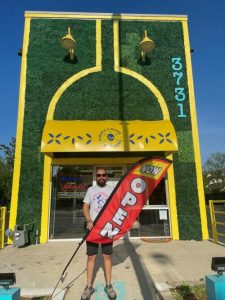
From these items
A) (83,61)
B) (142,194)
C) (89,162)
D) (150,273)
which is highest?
(83,61)

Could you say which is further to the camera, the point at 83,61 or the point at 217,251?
the point at 83,61

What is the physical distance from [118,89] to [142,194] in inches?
251

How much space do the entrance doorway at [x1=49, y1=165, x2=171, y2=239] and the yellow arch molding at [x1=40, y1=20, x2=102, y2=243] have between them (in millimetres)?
221

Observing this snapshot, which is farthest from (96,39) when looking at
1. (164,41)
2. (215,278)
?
(215,278)

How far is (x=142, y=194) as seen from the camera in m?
4.56

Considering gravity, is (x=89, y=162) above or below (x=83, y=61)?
below

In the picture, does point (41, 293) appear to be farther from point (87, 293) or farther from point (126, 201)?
point (126, 201)

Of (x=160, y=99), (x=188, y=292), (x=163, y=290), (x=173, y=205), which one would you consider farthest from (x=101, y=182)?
(x=160, y=99)

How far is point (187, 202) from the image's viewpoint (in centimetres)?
945

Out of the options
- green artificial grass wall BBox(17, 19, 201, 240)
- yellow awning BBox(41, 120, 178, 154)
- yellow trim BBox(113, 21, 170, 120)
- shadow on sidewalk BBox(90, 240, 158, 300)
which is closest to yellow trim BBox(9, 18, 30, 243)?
green artificial grass wall BBox(17, 19, 201, 240)

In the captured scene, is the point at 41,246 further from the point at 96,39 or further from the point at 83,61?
the point at 96,39

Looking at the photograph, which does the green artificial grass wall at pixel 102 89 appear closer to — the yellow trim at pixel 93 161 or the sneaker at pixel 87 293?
the yellow trim at pixel 93 161

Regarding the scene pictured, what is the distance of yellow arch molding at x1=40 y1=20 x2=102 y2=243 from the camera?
29.6 ft

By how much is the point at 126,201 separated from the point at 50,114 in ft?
20.4
